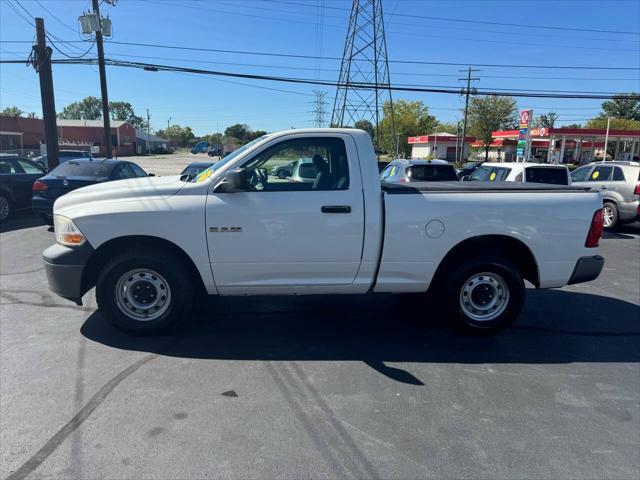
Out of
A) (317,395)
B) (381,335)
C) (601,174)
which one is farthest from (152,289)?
(601,174)

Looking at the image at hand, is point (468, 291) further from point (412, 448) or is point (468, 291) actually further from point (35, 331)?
point (35, 331)

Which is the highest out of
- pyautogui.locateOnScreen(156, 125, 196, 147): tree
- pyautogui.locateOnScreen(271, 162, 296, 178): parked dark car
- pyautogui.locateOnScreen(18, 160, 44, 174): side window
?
pyautogui.locateOnScreen(156, 125, 196, 147): tree

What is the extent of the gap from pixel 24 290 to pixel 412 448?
5389 mm

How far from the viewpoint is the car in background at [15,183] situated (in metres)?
11.1

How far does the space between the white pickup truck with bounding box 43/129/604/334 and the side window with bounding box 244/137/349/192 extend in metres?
0.01

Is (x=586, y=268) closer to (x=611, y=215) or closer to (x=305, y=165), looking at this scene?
(x=305, y=165)

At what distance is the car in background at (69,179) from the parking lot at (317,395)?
486 cm

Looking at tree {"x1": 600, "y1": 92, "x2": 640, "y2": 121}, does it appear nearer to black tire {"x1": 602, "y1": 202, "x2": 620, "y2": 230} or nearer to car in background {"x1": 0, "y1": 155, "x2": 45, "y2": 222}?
black tire {"x1": 602, "y1": 202, "x2": 620, "y2": 230}

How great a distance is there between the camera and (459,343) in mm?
4680

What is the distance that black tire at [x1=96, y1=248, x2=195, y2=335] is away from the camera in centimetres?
443

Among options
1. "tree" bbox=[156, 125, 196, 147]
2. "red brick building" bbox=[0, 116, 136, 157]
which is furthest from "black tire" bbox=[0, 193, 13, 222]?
"tree" bbox=[156, 125, 196, 147]

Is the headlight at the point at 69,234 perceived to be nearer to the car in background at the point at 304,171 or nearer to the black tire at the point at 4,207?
the car in background at the point at 304,171

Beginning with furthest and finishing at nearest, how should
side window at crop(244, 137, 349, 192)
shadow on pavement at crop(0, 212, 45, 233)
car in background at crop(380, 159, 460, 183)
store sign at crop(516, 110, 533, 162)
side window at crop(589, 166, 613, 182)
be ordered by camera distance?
store sign at crop(516, 110, 533, 162), side window at crop(589, 166, 613, 182), car in background at crop(380, 159, 460, 183), shadow on pavement at crop(0, 212, 45, 233), side window at crop(244, 137, 349, 192)

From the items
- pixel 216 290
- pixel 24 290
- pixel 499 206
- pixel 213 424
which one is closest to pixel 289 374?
pixel 213 424
